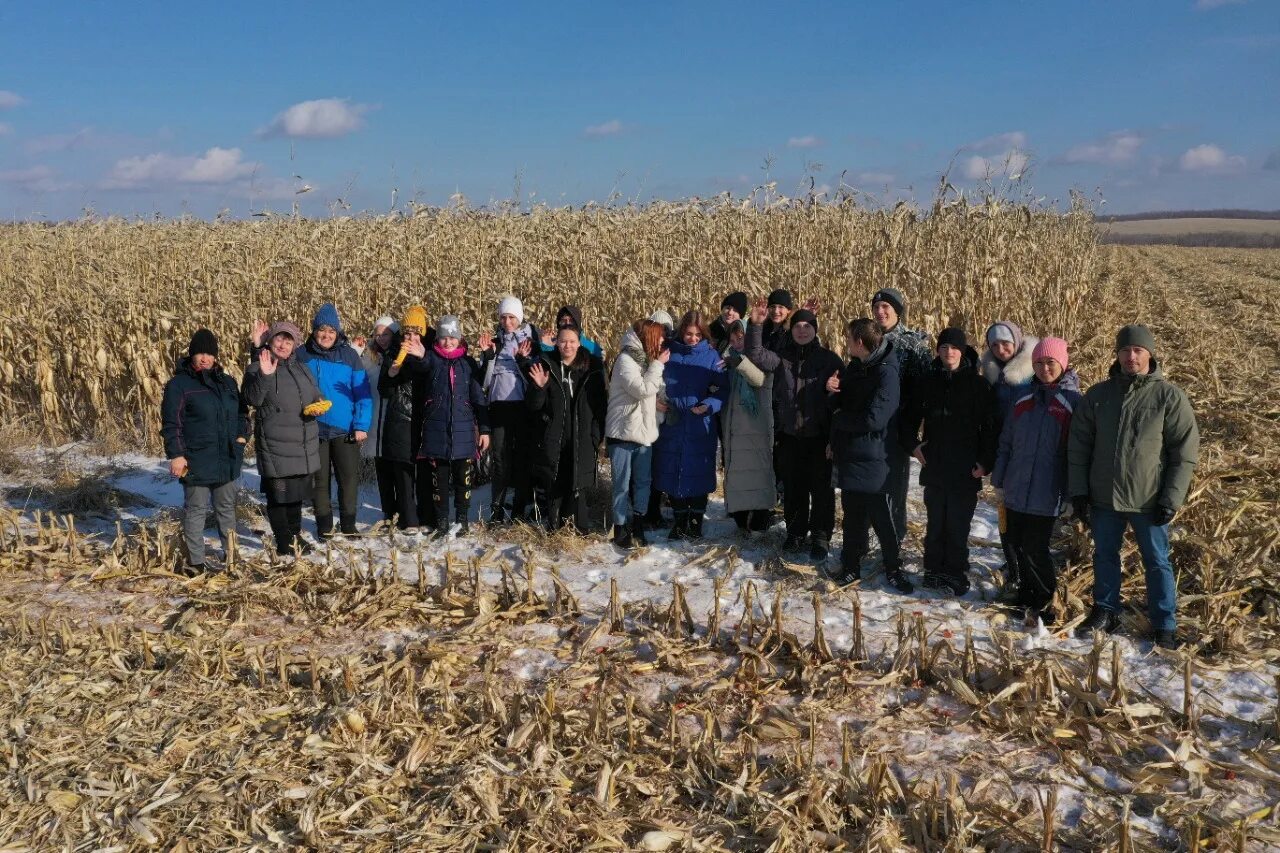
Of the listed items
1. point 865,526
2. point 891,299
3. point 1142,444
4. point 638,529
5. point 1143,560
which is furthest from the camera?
point 638,529

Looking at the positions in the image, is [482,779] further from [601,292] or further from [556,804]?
[601,292]

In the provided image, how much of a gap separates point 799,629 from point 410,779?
245cm

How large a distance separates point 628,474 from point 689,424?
0.61 meters

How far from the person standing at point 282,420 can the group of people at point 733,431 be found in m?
0.02

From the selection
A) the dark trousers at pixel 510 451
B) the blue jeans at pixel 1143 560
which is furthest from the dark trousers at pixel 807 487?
the dark trousers at pixel 510 451

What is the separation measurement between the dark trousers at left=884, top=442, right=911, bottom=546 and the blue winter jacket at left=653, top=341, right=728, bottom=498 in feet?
4.54

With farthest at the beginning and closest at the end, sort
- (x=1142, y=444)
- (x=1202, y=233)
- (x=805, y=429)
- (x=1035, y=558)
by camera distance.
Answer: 1. (x=1202, y=233)
2. (x=805, y=429)
3. (x=1035, y=558)
4. (x=1142, y=444)

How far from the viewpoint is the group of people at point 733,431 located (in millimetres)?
5211

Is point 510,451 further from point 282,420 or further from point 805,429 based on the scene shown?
point 805,429

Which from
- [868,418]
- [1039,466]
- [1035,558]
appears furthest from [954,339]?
[1035,558]

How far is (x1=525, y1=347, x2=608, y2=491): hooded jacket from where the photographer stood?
695cm

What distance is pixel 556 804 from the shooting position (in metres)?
3.62

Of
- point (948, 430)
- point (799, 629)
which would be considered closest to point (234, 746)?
point (799, 629)

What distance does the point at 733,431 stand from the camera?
22.6ft
